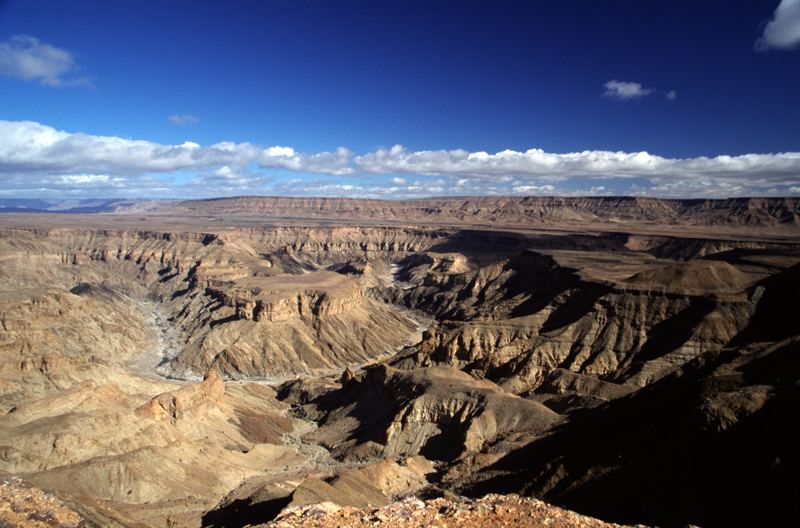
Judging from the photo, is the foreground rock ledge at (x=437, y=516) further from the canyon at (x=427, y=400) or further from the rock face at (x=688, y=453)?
the rock face at (x=688, y=453)

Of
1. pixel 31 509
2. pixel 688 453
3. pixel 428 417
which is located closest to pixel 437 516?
pixel 31 509

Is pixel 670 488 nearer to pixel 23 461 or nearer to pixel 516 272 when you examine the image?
pixel 23 461

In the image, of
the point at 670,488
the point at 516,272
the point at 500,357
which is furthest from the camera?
the point at 516,272

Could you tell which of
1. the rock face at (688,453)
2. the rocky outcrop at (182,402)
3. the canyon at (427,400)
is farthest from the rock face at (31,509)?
the rocky outcrop at (182,402)

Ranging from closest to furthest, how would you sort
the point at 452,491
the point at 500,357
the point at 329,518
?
the point at 329,518 < the point at 452,491 < the point at 500,357

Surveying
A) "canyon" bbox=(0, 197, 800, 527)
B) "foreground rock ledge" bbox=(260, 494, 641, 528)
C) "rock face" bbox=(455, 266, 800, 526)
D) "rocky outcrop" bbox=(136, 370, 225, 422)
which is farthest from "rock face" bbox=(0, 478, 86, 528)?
"rocky outcrop" bbox=(136, 370, 225, 422)

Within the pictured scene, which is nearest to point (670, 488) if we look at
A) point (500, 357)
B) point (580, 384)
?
point (580, 384)

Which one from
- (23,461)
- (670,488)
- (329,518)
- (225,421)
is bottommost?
(225,421)

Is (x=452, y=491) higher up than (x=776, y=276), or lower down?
lower down
